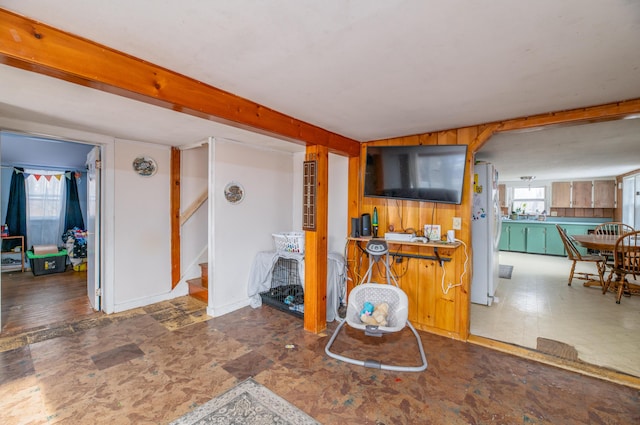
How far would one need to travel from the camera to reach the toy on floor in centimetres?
251

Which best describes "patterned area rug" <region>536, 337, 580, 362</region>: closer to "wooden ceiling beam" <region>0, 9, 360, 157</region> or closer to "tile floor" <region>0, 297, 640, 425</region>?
"tile floor" <region>0, 297, 640, 425</region>

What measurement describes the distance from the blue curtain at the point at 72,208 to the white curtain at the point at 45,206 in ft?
0.26

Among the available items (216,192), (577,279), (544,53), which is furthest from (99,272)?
(577,279)

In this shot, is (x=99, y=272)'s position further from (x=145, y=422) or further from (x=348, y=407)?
(x=348, y=407)

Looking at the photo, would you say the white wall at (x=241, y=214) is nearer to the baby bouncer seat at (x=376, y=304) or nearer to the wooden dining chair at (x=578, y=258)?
the baby bouncer seat at (x=376, y=304)

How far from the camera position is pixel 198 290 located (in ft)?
12.9

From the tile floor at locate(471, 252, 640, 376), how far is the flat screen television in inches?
59.6

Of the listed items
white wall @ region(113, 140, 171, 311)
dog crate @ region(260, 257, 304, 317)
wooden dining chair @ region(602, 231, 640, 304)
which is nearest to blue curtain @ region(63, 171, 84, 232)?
white wall @ region(113, 140, 171, 311)

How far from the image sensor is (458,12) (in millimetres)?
1134

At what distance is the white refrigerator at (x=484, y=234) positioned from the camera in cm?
370

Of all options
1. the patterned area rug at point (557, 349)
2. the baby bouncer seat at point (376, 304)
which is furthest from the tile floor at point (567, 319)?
the baby bouncer seat at point (376, 304)

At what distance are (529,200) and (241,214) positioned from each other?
8026 mm

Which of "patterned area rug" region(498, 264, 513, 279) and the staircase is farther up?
the staircase

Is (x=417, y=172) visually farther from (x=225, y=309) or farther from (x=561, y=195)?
(x=561, y=195)
